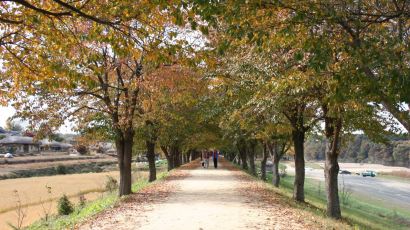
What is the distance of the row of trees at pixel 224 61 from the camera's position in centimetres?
745

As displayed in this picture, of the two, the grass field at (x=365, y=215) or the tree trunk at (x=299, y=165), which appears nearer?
the tree trunk at (x=299, y=165)

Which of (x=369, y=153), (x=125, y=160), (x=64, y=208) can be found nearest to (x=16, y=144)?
(x=64, y=208)

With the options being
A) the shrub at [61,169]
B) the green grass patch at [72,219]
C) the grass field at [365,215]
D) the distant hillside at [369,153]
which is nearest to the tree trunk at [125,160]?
the green grass patch at [72,219]

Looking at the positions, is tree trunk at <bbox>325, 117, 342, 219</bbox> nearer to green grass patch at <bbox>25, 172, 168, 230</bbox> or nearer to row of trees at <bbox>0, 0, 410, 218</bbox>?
row of trees at <bbox>0, 0, 410, 218</bbox>

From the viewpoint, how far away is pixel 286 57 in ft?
41.7

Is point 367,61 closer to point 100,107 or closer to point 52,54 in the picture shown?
point 52,54

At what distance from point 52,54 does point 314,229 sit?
682cm

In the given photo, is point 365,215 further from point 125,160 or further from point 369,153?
point 369,153

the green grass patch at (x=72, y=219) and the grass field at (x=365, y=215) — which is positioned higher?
the green grass patch at (x=72, y=219)

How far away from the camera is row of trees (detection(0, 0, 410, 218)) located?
7445 millimetres

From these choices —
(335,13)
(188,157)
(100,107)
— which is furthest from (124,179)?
(188,157)

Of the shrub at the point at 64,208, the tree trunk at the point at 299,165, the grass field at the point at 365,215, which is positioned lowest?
the grass field at the point at 365,215

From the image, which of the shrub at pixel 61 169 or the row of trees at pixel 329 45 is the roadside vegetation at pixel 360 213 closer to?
the row of trees at pixel 329 45

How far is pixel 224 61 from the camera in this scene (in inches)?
690
